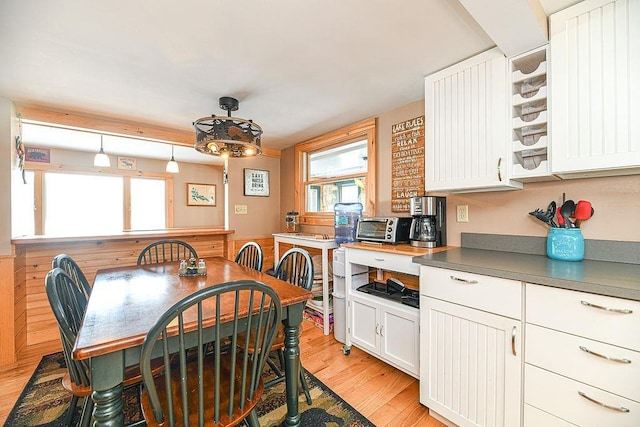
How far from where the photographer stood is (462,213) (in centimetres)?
206

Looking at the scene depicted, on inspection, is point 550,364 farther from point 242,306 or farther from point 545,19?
point 545,19

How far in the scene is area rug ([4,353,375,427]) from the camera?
1.54 meters

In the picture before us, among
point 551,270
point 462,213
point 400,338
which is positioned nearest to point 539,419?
point 551,270

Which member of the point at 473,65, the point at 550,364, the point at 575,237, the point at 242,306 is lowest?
the point at 550,364

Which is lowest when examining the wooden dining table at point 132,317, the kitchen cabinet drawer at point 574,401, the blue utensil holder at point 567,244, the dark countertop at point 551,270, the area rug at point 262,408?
the area rug at point 262,408

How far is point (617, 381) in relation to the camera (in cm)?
98

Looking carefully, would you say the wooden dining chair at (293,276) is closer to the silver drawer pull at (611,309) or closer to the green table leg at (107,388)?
the green table leg at (107,388)

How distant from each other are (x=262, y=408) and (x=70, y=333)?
1104 mm

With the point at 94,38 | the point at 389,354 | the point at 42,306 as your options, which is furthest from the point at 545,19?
the point at 42,306

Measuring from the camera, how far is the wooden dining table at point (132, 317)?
3.01ft

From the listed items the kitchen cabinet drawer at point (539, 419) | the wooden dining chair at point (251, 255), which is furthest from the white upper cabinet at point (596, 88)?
the wooden dining chair at point (251, 255)

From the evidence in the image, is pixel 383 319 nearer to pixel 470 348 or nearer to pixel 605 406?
pixel 470 348

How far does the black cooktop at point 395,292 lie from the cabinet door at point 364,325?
0.32ft

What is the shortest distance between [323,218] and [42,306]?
2787mm
